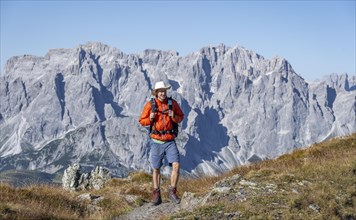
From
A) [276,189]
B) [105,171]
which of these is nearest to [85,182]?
[105,171]

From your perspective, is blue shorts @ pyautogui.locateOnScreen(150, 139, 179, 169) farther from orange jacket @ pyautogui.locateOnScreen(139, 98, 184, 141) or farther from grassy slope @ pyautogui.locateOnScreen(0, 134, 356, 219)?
grassy slope @ pyautogui.locateOnScreen(0, 134, 356, 219)

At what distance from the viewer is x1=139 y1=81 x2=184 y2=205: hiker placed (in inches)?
594

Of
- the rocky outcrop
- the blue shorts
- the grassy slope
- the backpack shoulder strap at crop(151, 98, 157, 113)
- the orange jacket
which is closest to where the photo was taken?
the grassy slope

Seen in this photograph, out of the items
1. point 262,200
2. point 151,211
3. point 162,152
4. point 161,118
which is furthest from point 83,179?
point 262,200

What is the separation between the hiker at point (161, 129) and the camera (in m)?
15.1

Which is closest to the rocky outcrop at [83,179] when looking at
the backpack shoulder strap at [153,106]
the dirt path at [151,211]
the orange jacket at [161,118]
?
the dirt path at [151,211]

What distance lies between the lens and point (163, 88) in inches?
606

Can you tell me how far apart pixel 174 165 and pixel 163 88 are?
287cm

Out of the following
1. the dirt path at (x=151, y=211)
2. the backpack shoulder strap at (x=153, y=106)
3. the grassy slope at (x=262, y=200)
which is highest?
the backpack shoulder strap at (x=153, y=106)

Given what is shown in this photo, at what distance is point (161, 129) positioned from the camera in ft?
50.3

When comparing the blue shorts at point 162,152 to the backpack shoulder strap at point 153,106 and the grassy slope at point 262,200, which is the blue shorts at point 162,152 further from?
the grassy slope at point 262,200

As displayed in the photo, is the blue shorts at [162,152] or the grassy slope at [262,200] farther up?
the blue shorts at [162,152]

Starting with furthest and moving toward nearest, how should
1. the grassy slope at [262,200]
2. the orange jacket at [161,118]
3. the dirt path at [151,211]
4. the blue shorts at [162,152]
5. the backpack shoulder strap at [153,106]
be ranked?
the blue shorts at [162,152] → the orange jacket at [161,118] → the backpack shoulder strap at [153,106] → the dirt path at [151,211] → the grassy slope at [262,200]

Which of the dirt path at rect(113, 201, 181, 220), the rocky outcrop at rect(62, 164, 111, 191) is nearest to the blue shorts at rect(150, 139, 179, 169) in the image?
the dirt path at rect(113, 201, 181, 220)
